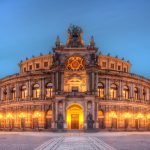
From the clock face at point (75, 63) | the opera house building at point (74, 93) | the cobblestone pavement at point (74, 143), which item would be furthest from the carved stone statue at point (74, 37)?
the cobblestone pavement at point (74, 143)

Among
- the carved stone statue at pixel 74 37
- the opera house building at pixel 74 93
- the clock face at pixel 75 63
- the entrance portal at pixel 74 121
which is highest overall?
the carved stone statue at pixel 74 37

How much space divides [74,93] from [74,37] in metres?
17.0

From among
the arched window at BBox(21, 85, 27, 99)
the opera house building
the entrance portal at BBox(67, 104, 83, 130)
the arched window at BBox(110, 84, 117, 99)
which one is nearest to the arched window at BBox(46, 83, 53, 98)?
the opera house building

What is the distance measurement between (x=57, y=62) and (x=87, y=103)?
12760 mm

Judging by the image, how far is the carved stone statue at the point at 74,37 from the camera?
87.0 metres

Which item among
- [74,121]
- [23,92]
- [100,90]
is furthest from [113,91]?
[23,92]

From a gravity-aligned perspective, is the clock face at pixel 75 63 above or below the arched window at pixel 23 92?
above

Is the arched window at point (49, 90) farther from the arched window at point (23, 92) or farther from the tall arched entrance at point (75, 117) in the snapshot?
the tall arched entrance at point (75, 117)

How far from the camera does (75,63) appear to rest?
84.7m

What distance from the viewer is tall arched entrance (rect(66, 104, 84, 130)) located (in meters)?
84.3

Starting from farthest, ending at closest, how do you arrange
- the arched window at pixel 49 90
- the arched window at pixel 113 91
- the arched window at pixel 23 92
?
the arched window at pixel 23 92
the arched window at pixel 113 91
the arched window at pixel 49 90

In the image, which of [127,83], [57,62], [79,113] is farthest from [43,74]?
[127,83]

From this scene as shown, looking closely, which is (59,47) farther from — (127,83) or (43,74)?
(127,83)

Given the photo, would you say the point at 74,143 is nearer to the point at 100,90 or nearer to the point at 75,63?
the point at 75,63
